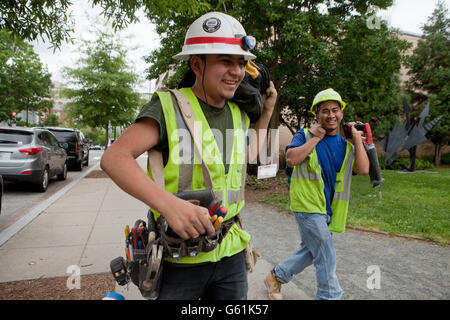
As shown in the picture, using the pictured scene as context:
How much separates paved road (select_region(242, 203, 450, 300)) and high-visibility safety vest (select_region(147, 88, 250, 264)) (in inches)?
80.9

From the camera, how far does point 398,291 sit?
3.28 metres

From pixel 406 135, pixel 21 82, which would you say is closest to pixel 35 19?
pixel 406 135

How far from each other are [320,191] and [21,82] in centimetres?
2487

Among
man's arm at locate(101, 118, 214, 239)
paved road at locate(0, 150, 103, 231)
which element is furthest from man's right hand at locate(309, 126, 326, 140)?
paved road at locate(0, 150, 103, 231)

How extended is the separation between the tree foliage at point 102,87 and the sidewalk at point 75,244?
8603 mm

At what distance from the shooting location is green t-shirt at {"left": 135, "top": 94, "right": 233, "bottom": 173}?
128 centimetres

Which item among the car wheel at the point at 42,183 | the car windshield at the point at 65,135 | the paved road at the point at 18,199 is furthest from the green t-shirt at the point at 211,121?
the car windshield at the point at 65,135

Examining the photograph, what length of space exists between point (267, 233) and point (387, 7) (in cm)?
863

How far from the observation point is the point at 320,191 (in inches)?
103

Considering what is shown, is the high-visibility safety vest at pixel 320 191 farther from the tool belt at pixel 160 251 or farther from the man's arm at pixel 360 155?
the tool belt at pixel 160 251

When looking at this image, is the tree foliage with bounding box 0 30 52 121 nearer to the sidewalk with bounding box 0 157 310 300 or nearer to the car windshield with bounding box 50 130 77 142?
the car windshield with bounding box 50 130 77 142

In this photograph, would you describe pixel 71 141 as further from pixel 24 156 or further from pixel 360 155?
pixel 360 155

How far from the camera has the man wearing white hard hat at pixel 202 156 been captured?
3.68 ft
